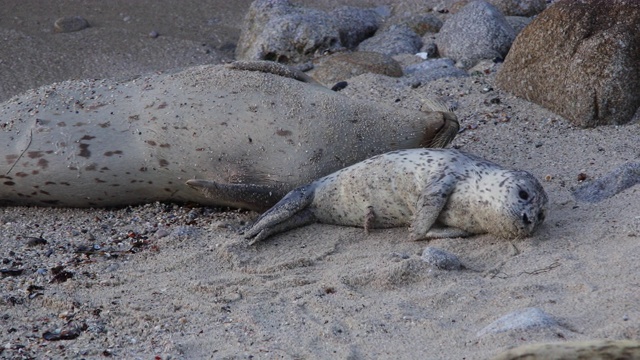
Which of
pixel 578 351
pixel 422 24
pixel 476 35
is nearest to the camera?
pixel 578 351

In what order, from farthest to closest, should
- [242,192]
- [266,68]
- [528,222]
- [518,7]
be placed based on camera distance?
[518,7], [266,68], [242,192], [528,222]

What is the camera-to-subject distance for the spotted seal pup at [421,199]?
14.7ft

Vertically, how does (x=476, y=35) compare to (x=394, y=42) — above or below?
above

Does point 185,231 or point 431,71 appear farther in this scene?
point 431,71

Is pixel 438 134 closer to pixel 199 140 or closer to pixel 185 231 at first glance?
pixel 199 140

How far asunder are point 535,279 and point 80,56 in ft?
17.0

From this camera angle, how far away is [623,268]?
387 cm

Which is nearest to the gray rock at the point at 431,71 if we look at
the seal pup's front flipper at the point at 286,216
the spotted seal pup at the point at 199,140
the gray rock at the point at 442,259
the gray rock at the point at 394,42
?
the gray rock at the point at 394,42

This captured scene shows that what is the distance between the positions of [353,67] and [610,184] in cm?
279

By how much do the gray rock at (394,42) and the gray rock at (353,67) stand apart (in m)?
0.58

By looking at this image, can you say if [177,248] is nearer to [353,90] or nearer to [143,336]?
[143,336]

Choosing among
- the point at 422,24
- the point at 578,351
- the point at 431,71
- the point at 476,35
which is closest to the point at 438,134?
the point at 431,71

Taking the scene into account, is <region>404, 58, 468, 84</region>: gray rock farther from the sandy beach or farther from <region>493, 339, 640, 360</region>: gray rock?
<region>493, 339, 640, 360</region>: gray rock

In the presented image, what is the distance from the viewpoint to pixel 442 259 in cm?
418
